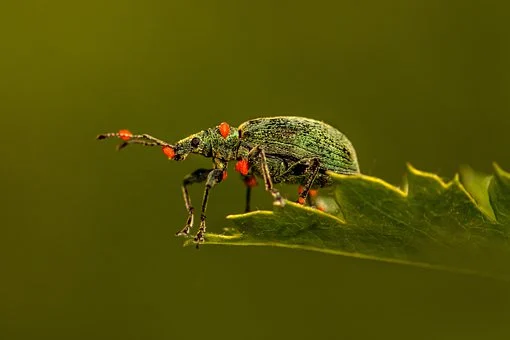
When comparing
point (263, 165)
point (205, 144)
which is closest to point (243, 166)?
point (263, 165)

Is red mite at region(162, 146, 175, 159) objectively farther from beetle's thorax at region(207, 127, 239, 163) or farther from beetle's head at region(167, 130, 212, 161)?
beetle's thorax at region(207, 127, 239, 163)

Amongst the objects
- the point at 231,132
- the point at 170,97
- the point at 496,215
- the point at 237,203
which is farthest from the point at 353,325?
the point at 496,215

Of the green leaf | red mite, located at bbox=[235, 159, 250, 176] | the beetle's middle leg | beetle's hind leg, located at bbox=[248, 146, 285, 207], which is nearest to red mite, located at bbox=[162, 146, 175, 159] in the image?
red mite, located at bbox=[235, 159, 250, 176]

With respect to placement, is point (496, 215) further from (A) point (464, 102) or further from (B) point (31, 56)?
(B) point (31, 56)

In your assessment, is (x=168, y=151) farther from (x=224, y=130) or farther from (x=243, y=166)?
(x=243, y=166)

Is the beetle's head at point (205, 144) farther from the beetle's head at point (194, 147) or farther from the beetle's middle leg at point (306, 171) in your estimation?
the beetle's middle leg at point (306, 171)
